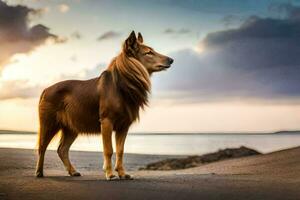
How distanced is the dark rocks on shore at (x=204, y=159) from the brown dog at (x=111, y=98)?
4129 mm

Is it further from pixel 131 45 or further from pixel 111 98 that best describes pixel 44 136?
pixel 131 45

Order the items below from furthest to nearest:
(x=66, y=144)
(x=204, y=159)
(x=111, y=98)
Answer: (x=204, y=159)
(x=66, y=144)
(x=111, y=98)

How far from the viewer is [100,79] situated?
9367 millimetres

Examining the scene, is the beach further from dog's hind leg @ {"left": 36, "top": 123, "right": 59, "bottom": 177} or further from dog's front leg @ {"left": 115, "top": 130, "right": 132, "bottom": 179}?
dog's hind leg @ {"left": 36, "top": 123, "right": 59, "bottom": 177}

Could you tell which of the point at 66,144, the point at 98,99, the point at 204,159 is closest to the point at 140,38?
the point at 98,99

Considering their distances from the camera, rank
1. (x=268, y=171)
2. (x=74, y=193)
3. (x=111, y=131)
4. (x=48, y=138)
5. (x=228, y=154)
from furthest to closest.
Answer: (x=228, y=154), (x=268, y=171), (x=48, y=138), (x=111, y=131), (x=74, y=193)

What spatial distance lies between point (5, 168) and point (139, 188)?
4600mm

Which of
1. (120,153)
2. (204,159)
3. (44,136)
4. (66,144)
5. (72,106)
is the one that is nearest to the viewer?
(120,153)

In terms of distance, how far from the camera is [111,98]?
901 cm

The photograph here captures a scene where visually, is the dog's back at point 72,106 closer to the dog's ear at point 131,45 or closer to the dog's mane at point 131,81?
the dog's mane at point 131,81

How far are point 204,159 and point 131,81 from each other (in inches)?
198

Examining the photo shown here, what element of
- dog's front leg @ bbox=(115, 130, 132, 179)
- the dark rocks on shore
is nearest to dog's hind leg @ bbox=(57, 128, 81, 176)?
dog's front leg @ bbox=(115, 130, 132, 179)

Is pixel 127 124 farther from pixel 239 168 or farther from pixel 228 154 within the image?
pixel 228 154

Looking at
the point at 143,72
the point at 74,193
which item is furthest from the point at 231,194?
the point at 143,72
